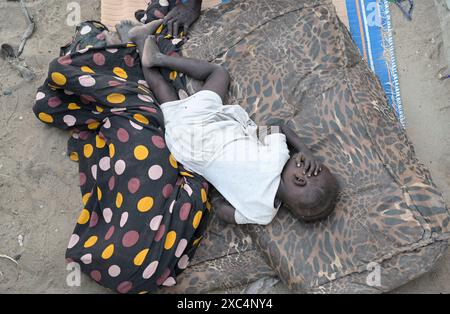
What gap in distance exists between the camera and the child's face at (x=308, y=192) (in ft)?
7.27

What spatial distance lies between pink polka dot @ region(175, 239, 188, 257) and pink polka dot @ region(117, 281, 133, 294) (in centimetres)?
25

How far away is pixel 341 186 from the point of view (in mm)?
2385

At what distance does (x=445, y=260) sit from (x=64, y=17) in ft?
8.89

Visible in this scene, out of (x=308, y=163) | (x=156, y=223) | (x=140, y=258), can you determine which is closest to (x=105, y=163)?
(x=156, y=223)

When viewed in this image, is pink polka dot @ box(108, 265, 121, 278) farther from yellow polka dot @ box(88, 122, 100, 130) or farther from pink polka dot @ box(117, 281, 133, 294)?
yellow polka dot @ box(88, 122, 100, 130)

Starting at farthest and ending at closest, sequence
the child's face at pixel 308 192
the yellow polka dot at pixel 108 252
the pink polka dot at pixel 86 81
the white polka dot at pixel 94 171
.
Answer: the white polka dot at pixel 94 171 < the pink polka dot at pixel 86 81 < the yellow polka dot at pixel 108 252 < the child's face at pixel 308 192

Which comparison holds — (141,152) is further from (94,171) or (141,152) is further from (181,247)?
(181,247)

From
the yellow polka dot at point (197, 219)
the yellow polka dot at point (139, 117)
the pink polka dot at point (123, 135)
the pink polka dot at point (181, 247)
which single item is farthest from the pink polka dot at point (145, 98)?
the pink polka dot at point (181, 247)

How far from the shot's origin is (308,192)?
222cm

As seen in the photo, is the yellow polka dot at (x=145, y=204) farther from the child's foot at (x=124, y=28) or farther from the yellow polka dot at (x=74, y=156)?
the child's foot at (x=124, y=28)

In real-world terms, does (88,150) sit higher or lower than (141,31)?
lower

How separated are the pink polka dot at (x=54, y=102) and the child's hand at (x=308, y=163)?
1316 mm

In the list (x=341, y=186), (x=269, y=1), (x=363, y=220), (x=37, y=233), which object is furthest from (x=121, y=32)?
(x=363, y=220)

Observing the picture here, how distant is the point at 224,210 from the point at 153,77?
2.77 ft
